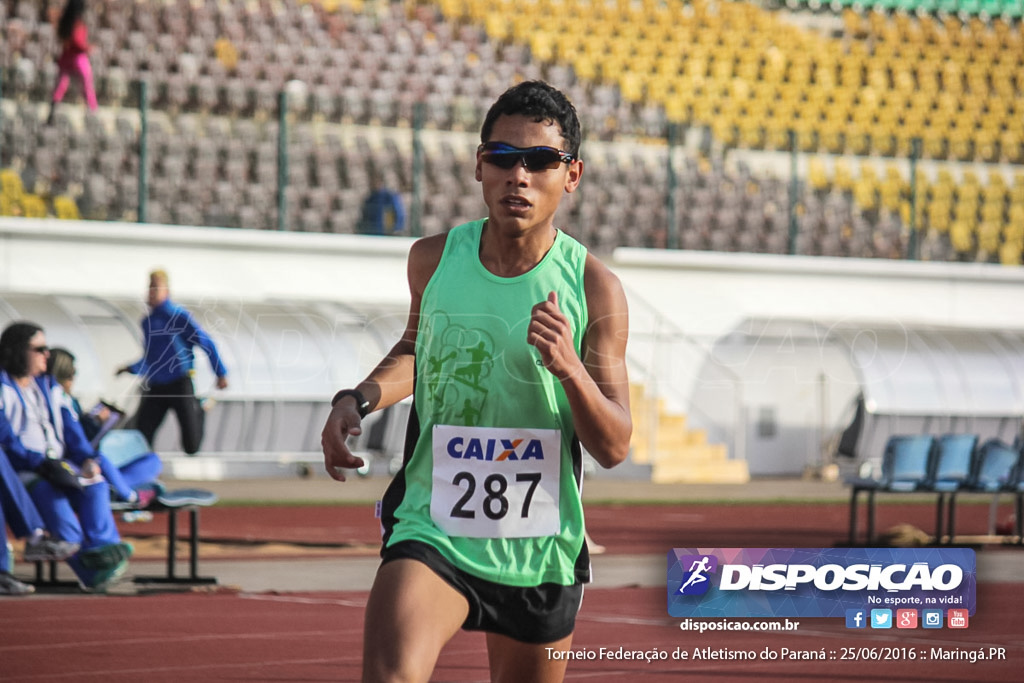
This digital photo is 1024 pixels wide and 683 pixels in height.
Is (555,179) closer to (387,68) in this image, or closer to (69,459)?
(69,459)

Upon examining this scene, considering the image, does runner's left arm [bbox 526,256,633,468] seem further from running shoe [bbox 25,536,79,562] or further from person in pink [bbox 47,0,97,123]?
person in pink [bbox 47,0,97,123]

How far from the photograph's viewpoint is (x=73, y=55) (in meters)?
23.0

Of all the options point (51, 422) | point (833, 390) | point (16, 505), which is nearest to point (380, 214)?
point (833, 390)

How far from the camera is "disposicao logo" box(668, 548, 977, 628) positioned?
17.6 feet

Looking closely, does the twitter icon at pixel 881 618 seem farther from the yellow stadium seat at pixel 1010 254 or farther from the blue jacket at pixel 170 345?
the yellow stadium seat at pixel 1010 254

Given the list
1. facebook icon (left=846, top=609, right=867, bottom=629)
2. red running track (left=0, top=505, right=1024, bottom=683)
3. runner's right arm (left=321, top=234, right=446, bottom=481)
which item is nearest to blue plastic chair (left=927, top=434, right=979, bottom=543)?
red running track (left=0, top=505, right=1024, bottom=683)

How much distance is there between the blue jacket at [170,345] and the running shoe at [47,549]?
4118 millimetres

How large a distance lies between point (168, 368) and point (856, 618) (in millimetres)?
9807

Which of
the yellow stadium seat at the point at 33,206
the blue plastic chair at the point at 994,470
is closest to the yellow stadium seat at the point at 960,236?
the yellow stadium seat at the point at 33,206

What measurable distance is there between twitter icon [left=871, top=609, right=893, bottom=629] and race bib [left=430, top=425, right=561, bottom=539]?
81.4 inches

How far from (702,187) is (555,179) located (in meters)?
24.3

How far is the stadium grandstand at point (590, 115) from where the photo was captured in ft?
76.9

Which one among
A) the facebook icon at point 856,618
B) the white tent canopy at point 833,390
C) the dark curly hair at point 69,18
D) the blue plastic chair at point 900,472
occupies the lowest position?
the white tent canopy at point 833,390

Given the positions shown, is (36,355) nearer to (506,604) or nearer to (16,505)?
(16,505)
